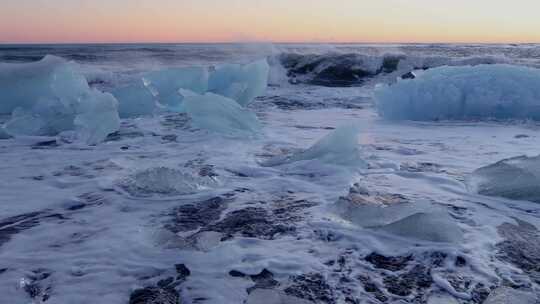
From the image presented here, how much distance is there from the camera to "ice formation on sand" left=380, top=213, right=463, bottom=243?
224 cm

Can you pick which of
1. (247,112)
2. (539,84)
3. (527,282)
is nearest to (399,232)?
(527,282)

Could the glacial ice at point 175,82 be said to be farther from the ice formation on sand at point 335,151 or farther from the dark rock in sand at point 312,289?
the dark rock in sand at point 312,289

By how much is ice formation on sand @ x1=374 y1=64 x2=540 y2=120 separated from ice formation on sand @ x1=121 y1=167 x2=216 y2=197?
3.91 metres

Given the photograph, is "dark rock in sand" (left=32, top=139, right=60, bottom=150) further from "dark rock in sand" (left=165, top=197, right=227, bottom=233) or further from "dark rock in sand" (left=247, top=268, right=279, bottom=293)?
"dark rock in sand" (left=247, top=268, right=279, bottom=293)

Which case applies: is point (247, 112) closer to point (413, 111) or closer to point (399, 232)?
point (413, 111)

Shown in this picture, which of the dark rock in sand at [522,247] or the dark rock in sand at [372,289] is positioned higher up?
the dark rock in sand at [522,247]

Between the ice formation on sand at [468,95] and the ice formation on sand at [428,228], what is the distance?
13.6 ft

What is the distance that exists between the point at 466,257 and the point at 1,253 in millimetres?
2092

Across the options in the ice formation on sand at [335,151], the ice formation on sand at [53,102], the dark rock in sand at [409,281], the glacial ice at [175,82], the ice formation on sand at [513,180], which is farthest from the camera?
the glacial ice at [175,82]

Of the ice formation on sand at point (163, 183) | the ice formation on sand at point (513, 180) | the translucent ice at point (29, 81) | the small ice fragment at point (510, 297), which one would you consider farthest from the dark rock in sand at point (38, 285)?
the translucent ice at point (29, 81)

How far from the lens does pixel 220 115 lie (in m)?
5.25

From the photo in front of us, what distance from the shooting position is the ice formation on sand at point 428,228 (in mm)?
2236

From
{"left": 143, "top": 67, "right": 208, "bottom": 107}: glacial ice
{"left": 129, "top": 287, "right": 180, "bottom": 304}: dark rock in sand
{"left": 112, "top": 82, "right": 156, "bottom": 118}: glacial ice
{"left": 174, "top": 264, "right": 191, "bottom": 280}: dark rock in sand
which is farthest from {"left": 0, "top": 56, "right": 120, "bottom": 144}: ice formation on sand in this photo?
{"left": 129, "top": 287, "right": 180, "bottom": 304}: dark rock in sand

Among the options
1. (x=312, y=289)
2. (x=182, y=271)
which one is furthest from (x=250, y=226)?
(x=312, y=289)
